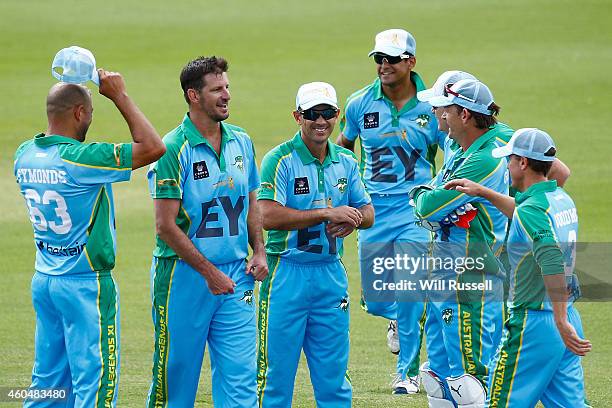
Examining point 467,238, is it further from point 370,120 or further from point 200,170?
point 370,120

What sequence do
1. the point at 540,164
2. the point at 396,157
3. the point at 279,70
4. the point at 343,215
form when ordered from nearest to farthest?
the point at 540,164 → the point at 343,215 → the point at 396,157 → the point at 279,70

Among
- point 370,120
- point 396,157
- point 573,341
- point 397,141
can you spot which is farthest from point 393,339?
point 573,341

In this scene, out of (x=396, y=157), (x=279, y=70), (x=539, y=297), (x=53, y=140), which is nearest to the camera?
(x=539, y=297)

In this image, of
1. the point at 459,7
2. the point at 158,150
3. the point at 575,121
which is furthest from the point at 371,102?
the point at 459,7

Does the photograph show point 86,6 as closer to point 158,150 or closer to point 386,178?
point 386,178

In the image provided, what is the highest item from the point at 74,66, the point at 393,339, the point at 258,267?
the point at 74,66

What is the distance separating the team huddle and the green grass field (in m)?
2.67

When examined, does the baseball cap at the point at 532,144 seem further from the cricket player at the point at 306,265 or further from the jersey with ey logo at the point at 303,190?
the jersey with ey logo at the point at 303,190

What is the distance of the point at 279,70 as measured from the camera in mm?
29875

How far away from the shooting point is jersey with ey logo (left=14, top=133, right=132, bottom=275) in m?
6.90

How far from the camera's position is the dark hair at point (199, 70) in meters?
7.64

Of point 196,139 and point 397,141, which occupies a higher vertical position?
point 397,141

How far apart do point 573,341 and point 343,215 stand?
6.41 ft

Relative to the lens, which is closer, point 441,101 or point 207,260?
point 207,260
